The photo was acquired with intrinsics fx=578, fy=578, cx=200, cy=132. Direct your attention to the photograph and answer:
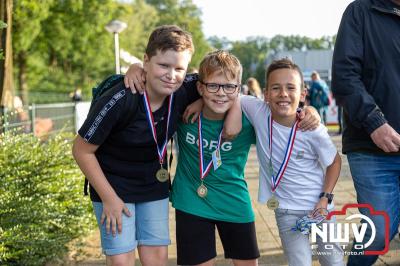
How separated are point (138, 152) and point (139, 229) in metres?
0.50

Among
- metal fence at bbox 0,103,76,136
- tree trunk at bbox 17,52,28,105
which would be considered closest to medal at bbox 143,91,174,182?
metal fence at bbox 0,103,76,136

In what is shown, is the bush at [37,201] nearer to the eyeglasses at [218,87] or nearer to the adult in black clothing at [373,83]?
the eyeglasses at [218,87]

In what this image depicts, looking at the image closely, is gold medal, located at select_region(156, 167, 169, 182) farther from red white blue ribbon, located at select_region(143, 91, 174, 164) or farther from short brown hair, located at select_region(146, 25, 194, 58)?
short brown hair, located at select_region(146, 25, 194, 58)

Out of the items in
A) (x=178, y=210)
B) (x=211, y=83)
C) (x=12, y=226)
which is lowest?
(x=12, y=226)

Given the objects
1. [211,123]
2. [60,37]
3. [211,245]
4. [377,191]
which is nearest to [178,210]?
[211,245]

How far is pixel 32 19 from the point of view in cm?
2211

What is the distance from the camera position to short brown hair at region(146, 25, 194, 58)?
3250 millimetres

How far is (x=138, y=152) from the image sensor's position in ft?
11.1

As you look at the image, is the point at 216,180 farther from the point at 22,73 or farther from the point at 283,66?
the point at 22,73

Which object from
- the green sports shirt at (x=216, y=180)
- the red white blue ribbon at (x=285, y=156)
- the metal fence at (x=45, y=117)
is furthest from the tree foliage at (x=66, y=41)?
the metal fence at (x=45, y=117)

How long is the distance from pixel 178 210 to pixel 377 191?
120 cm

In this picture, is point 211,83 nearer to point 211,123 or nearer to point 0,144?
point 211,123

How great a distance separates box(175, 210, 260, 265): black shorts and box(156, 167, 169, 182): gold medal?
28cm

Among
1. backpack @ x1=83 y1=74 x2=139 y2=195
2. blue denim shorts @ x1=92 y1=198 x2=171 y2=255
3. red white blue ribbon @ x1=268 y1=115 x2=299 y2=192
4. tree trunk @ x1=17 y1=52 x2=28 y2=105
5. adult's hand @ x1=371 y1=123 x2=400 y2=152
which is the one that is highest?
backpack @ x1=83 y1=74 x2=139 y2=195
